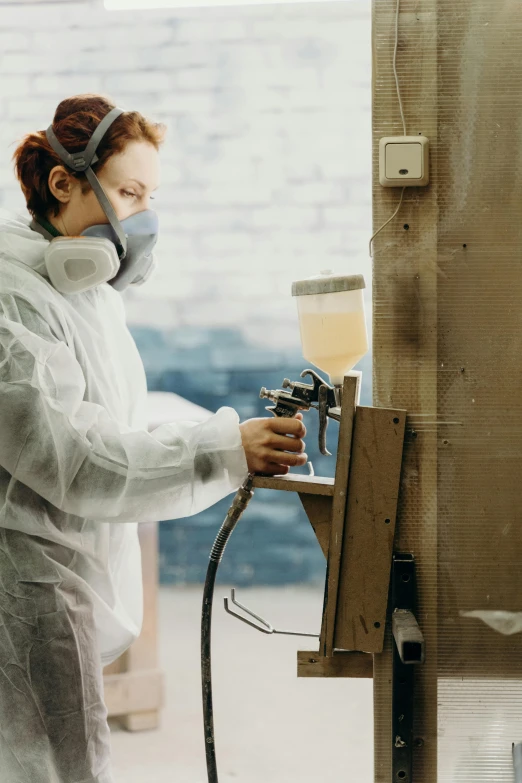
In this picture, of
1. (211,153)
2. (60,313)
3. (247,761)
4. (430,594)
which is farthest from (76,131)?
(247,761)

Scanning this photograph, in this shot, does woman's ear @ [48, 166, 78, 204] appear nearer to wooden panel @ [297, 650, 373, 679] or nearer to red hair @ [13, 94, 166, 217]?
red hair @ [13, 94, 166, 217]

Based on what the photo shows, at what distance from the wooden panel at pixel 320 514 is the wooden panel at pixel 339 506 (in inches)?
0.6

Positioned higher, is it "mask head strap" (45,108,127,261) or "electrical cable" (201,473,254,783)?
"mask head strap" (45,108,127,261)

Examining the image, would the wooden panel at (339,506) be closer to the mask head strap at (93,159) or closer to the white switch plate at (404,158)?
the white switch plate at (404,158)

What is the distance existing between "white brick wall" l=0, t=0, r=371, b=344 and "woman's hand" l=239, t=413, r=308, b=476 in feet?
4.60

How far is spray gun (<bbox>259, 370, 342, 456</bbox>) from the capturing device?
1.07 meters

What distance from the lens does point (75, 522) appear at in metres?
1.12

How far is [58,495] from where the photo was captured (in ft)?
3.37

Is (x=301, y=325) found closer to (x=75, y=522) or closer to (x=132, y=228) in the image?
(x=132, y=228)

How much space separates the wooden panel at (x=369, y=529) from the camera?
104cm

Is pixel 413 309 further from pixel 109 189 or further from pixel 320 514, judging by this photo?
pixel 109 189

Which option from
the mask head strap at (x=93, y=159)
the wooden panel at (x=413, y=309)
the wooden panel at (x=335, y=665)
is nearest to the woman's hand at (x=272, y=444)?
the wooden panel at (x=413, y=309)

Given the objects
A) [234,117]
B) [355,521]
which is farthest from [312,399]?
[234,117]

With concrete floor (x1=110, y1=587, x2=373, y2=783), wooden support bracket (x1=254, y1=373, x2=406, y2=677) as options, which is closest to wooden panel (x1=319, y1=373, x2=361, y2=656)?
wooden support bracket (x1=254, y1=373, x2=406, y2=677)
